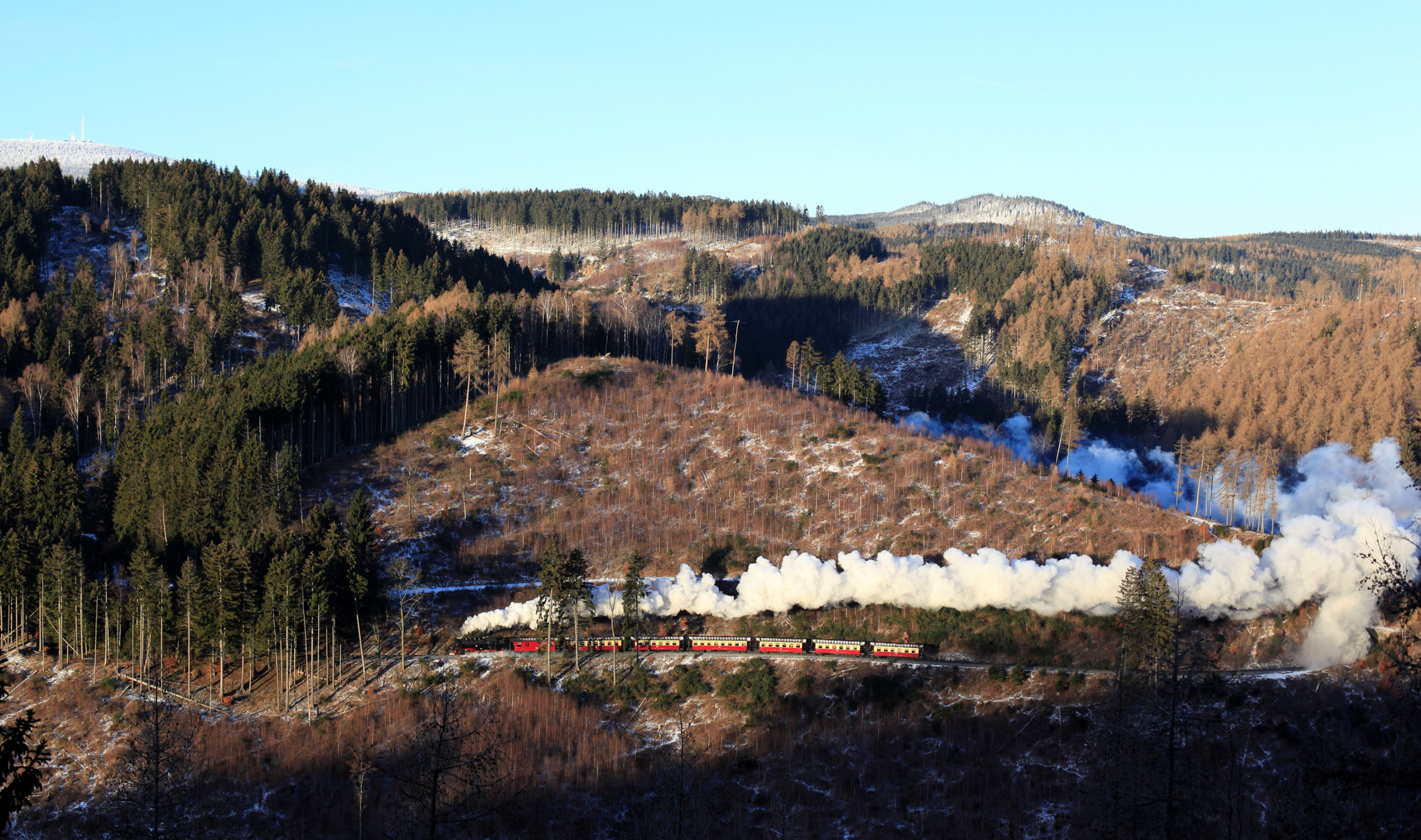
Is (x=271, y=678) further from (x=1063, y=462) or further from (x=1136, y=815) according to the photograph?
(x=1063, y=462)

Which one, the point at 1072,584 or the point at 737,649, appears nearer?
the point at 1072,584

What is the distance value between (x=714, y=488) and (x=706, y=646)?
88.9 ft

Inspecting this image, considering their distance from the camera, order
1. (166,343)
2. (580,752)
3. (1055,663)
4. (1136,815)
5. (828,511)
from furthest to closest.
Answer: (166,343)
(828,511)
(1055,663)
(580,752)
(1136,815)

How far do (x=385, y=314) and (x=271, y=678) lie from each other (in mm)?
63659

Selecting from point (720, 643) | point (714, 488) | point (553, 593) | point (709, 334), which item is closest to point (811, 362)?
point (709, 334)

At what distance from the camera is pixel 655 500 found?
3942 inches

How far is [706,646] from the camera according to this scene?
7712 centimetres

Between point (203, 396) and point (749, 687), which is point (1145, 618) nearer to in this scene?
point (749, 687)

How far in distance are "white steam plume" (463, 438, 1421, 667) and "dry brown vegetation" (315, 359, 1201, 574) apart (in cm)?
575

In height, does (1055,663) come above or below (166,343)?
below

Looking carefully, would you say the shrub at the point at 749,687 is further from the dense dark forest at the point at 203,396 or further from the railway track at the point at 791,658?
the dense dark forest at the point at 203,396

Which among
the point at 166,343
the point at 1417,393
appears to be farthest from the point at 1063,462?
the point at 166,343

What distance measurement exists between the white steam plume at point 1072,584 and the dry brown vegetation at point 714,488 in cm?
575

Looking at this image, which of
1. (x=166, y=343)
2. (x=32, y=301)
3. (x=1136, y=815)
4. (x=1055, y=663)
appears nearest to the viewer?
(x=1136, y=815)
